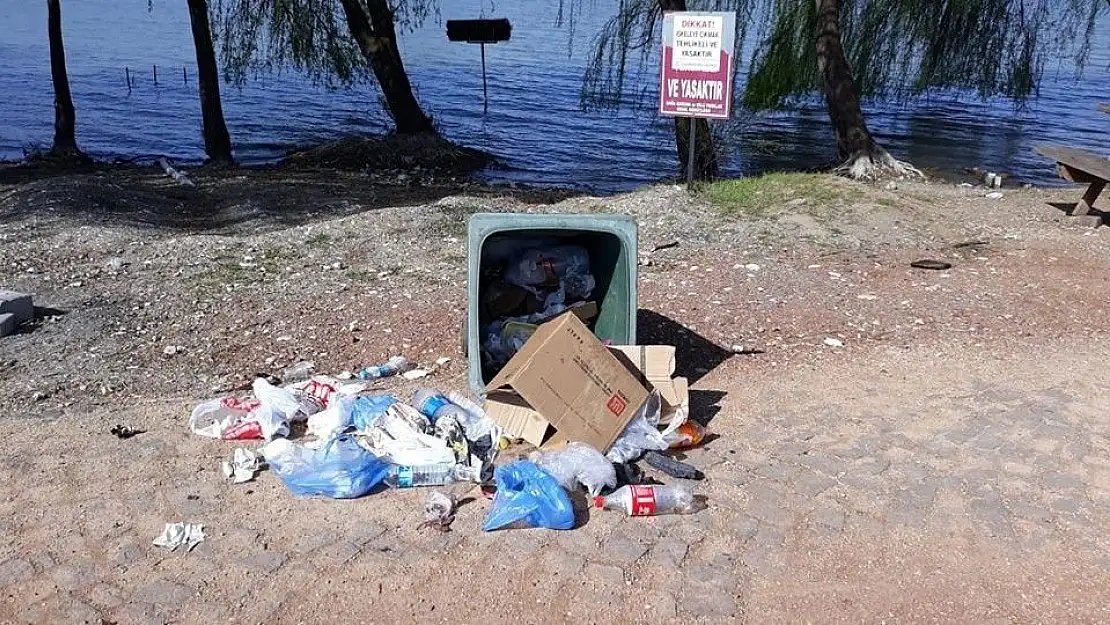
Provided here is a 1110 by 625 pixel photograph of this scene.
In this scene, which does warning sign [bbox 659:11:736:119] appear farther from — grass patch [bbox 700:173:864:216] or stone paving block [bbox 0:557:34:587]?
stone paving block [bbox 0:557:34:587]

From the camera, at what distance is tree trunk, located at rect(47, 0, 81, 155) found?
14.1 metres

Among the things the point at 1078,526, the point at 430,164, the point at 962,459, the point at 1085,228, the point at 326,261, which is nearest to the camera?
the point at 1078,526

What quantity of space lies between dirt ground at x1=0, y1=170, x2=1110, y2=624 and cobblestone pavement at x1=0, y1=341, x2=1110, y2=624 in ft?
0.04

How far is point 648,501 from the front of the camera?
12.5 ft

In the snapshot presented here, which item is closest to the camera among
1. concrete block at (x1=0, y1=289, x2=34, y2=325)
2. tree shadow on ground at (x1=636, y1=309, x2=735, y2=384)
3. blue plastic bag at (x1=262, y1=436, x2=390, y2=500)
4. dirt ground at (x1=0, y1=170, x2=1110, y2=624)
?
dirt ground at (x1=0, y1=170, x2=1110, y2=624)

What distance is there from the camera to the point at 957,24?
12695 millimetres

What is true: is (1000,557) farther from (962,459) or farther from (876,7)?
(876,7)

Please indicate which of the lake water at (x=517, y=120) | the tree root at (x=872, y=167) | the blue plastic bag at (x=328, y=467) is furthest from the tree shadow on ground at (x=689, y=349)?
the lake water at (x=517, y=120)

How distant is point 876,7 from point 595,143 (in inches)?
252

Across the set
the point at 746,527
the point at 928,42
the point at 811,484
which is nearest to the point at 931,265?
the point at 811,484

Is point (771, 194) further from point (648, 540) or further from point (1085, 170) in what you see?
point (648, 540)

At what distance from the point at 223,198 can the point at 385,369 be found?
20.2 feet

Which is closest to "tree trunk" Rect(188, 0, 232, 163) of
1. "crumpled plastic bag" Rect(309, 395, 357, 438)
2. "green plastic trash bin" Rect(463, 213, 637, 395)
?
"green plastic trash bin" Rect(463, 213, 637, 395)

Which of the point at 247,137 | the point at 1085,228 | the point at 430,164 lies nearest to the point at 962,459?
the point at 1085,228
